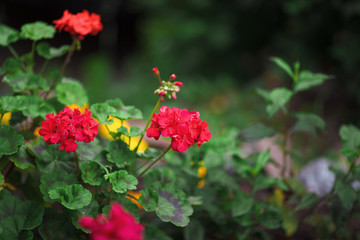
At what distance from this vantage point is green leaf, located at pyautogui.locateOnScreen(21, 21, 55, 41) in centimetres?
129

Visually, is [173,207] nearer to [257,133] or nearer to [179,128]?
[179,128]

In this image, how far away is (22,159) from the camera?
1.15 metres

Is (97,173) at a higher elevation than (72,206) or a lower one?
higher

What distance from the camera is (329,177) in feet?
6.42

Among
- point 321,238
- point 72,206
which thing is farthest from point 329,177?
point 72,206

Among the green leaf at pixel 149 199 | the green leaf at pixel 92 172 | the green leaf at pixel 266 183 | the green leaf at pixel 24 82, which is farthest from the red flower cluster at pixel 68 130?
the green leaf at pixel 266 183

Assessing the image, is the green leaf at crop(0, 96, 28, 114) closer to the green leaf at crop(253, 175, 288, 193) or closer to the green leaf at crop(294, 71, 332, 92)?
the green leaf at crop(253, 175, 288, 193)

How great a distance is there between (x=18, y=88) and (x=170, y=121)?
530mm

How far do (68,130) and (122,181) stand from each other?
0.59 feet

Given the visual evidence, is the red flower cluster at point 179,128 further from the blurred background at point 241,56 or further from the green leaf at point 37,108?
the blurred background at point 241,56

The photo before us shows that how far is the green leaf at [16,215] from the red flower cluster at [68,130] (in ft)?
0.69

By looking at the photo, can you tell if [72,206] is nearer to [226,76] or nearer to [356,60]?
[356,60]

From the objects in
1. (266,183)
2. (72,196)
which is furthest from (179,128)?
(266,183)

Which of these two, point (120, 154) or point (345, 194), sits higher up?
point (345, 194)
